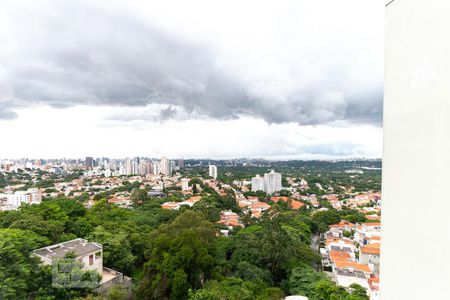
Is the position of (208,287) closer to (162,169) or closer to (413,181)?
(413,181)

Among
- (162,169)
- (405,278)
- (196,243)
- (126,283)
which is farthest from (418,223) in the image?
(162,169)

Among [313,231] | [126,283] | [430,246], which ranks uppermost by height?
[430,246]

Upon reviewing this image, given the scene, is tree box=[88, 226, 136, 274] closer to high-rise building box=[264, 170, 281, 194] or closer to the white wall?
the white wall

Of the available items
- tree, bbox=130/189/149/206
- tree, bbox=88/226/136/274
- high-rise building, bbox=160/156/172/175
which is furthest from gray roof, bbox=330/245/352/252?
high-rise building, bbox=160/156/172/175

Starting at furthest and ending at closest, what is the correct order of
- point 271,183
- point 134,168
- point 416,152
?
point 134,168
point 271,183
point 416,152

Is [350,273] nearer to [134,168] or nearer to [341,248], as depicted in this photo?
[341,248]

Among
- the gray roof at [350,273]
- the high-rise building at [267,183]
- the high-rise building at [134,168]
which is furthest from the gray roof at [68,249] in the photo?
the high-rise building at [134,168]

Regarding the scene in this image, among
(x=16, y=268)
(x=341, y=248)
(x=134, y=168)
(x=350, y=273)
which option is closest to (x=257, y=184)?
(x=341, y=248)
